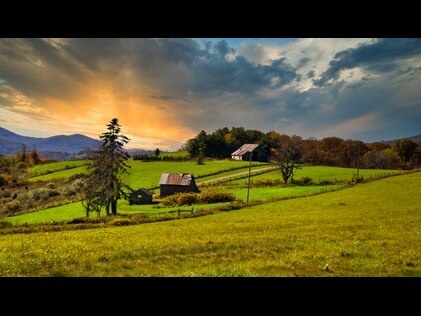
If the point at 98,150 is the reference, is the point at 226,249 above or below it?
below

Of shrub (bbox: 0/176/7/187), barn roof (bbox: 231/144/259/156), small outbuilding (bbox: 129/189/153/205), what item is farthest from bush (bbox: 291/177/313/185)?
shrub (bbox: 0/176/7/187)

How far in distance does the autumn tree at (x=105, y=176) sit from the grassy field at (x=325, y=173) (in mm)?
18093

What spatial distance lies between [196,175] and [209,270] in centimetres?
3786

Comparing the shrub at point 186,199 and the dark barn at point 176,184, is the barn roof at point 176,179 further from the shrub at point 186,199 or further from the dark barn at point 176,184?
the shrub at point 186,199

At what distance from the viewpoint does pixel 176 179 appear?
131ft

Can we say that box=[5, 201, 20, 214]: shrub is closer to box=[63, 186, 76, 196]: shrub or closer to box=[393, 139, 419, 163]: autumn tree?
box=[63, 186, 76, 196]: shrub

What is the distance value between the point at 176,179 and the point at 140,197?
19.5 ft

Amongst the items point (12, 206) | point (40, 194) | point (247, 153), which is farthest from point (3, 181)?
point (247, 153)

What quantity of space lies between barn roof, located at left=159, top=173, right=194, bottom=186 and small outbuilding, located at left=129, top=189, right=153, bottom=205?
454 cm

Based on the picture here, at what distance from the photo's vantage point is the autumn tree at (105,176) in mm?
28650

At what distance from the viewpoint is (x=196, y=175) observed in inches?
1800

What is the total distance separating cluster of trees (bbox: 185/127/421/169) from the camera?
152 feet
